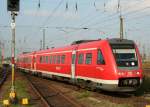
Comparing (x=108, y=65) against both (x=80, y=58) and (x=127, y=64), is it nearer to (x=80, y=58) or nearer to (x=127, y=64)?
(x=127, y=64)

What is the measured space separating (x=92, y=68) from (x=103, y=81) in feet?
6.05

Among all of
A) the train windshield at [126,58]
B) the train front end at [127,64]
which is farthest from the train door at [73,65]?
the train windshield at [126,58]

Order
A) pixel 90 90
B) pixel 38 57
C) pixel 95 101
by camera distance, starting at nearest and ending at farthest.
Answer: pixel 95 101
pixel 90 90
pixel 38 57

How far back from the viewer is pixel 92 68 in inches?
770

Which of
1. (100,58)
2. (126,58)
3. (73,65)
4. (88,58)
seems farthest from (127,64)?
(73,65)

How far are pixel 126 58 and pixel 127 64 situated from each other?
0.37 m

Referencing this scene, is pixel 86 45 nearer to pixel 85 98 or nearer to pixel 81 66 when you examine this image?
pixel 81 66

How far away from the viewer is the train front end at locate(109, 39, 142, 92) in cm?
1720

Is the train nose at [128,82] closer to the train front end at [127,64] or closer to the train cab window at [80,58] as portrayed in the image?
the train front end at [127,64]

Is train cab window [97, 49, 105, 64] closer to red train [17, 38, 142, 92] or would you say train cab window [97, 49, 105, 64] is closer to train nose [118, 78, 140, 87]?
red train [17, 38, 142, 92]

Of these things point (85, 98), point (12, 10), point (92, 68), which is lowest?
point (85, 98)

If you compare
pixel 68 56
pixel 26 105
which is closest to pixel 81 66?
pixel 68 56

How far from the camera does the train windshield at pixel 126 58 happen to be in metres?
17.6

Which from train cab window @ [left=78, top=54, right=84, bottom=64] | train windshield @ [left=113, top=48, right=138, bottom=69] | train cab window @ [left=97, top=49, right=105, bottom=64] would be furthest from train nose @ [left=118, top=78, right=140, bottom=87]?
train cab window @ [left=78, top=54, right=84, bottom=64]
